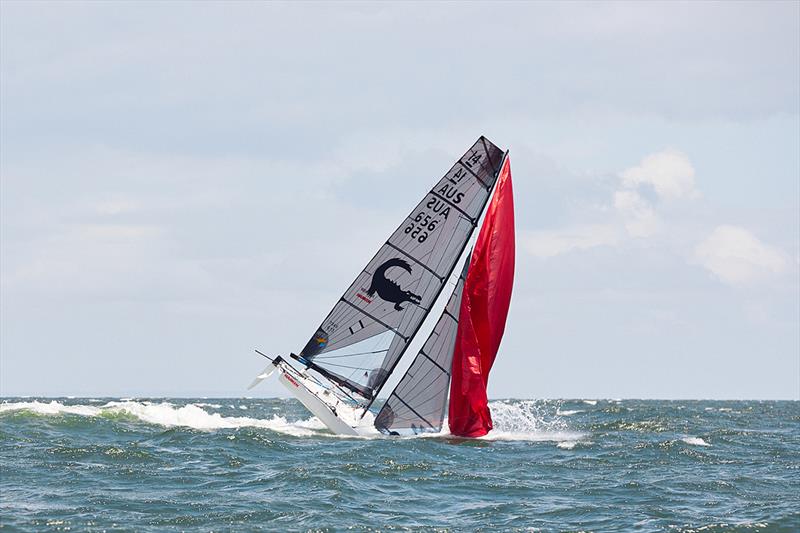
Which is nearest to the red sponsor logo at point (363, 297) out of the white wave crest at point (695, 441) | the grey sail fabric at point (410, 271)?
the grey sail fabric at point (410, 271)

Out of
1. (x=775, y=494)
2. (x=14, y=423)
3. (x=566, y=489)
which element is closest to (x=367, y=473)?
(x=566, y=489)

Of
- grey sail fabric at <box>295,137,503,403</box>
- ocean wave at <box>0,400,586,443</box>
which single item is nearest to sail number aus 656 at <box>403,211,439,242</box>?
grey sail fabric at <box>295,137,503,403</box>

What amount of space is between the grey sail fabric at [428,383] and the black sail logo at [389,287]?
1.31m

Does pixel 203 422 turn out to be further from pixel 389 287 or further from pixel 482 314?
pixel 482 314

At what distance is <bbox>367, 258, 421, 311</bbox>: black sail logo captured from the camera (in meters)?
27.1

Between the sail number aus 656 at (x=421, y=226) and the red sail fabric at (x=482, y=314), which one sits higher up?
the sail number aus 656 at (x=421, y=226)

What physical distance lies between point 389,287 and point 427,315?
4.34 feet

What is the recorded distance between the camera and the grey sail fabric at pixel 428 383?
2784 centimetres

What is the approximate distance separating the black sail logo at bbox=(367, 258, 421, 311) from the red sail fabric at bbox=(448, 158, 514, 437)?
1663mm

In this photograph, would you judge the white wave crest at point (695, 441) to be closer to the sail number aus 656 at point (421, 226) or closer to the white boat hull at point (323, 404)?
the white boat hull at point (323, 404)

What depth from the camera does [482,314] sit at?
27828 mm

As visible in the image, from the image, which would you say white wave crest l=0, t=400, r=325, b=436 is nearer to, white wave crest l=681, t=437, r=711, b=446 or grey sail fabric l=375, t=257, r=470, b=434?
grey sail fabric l=375, t=257, r=470, b=434

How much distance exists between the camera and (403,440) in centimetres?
2630

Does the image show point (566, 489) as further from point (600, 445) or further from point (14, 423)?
point (14, 423)
